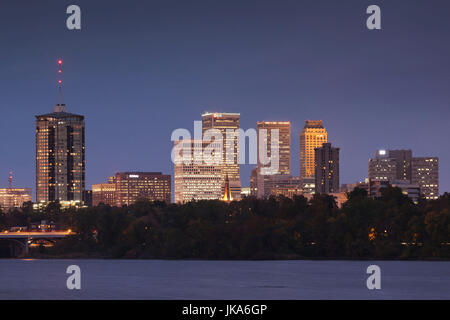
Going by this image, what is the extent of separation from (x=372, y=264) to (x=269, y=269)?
2466cm

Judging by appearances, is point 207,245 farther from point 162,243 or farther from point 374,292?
point 374,292

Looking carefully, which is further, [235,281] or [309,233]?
[309,233]

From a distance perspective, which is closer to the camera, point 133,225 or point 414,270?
point 414,270

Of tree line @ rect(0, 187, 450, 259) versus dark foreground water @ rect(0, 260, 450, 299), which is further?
tree line @ rect(0, 187, 450, 259)

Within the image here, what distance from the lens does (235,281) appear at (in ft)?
412

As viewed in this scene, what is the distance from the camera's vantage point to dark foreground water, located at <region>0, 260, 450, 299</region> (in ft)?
345

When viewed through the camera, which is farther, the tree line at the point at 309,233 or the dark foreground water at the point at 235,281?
the tree line at the point at 309,233

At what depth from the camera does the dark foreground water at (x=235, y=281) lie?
105125 mm

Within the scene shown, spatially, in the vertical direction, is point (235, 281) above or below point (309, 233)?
below
